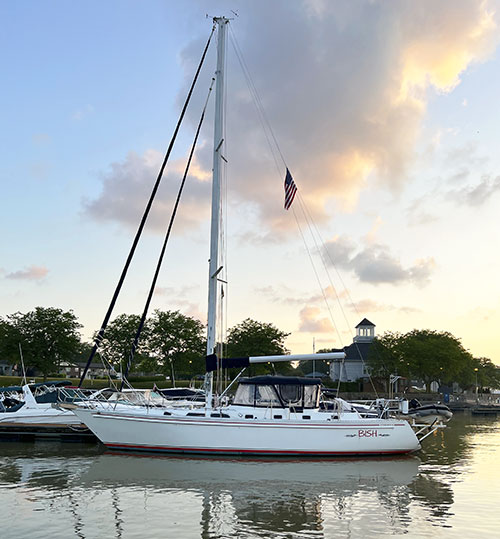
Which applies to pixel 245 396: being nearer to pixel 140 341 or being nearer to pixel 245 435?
pixel 245 435

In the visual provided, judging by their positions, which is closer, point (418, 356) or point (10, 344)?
point (10, 344)

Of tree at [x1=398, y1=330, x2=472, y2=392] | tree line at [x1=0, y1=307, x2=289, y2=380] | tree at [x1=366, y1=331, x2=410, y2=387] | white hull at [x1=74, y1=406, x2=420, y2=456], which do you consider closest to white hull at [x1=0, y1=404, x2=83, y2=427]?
white hull at [x1=74, y1=406, x2=420, y2=456]

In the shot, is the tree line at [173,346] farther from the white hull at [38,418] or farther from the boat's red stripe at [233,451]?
the boat's red stripe at [233,451]

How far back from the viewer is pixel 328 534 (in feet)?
44.4

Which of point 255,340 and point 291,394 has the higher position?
point 255,340

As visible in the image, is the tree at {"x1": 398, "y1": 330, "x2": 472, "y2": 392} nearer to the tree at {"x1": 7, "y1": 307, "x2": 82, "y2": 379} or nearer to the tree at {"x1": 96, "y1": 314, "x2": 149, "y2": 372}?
the tree at {"x1": 96, "y1": 314, "x2": 149, "y2": 372}

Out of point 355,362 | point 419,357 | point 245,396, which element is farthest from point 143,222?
point 355,362

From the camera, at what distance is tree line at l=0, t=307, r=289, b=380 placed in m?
72.8

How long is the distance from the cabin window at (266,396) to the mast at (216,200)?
2.28 metres

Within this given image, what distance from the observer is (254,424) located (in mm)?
23984

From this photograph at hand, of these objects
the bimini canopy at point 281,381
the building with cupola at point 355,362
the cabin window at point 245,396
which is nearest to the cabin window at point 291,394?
the bimini canopy at point 281,381

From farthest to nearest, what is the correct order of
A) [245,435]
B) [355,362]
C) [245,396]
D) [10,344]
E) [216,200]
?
1. [355,362]
2. [10,344]
3. [216,200]
4. [245,396]
5. [245,435]

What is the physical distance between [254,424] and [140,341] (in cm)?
5882

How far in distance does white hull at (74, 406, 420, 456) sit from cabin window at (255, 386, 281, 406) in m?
1.44
